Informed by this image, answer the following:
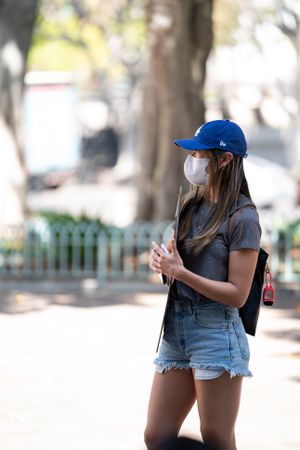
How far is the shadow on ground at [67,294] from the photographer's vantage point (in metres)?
13.3

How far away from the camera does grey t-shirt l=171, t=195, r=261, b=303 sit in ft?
14.8

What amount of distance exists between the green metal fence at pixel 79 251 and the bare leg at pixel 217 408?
1091 centimetres

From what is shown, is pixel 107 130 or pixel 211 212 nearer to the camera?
pixel 211 212

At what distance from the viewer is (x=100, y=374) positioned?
28.1ft

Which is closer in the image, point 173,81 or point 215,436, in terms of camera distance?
point 215,436

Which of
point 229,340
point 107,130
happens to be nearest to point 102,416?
point 229,340

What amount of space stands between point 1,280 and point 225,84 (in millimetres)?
33060

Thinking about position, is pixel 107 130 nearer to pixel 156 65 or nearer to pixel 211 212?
pixel 156 65

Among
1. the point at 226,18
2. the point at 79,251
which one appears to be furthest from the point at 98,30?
the point at 79,251

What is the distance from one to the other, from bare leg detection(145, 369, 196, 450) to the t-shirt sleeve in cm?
56

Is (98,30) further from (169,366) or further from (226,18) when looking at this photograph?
(169,366)

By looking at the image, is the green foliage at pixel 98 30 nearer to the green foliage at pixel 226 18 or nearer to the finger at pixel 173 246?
the green foliage at pixel 226 18

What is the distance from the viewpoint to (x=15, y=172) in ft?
57.5

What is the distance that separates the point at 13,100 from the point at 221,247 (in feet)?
44.5
